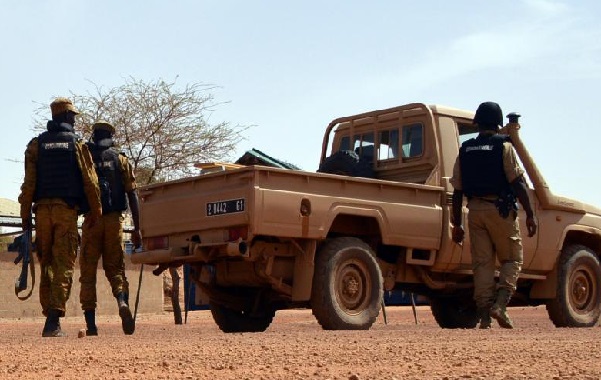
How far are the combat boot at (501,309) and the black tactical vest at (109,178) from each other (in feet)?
12.5

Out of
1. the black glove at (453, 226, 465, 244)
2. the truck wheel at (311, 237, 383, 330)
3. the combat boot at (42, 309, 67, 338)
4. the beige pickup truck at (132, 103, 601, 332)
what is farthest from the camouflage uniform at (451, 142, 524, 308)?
the combat boot at (42, 309, 67, 338)

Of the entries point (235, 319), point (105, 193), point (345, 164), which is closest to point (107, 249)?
point (105, 193)

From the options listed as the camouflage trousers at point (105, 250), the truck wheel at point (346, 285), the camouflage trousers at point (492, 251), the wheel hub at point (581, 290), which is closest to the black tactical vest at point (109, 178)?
the camouflage trousers at point (105, 250)

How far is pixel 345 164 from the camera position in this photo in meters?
12.7

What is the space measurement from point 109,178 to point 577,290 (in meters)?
5.84

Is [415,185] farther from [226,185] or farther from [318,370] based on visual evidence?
[318,370]

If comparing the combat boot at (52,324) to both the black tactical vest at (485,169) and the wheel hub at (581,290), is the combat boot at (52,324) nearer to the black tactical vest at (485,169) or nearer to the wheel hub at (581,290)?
the black tactical vest at (485,169)

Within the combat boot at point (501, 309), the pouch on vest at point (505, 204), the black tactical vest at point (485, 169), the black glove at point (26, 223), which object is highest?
the black tactical vest at point (485, 169)

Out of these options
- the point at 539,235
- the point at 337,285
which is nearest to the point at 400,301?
the point at 539,235

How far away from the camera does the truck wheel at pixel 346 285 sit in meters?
10.8

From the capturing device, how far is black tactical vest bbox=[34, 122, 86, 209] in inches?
396

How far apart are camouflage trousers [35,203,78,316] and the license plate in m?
1.34

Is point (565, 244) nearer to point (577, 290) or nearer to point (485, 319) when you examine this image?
point (577, 290)

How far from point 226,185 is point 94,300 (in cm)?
167
